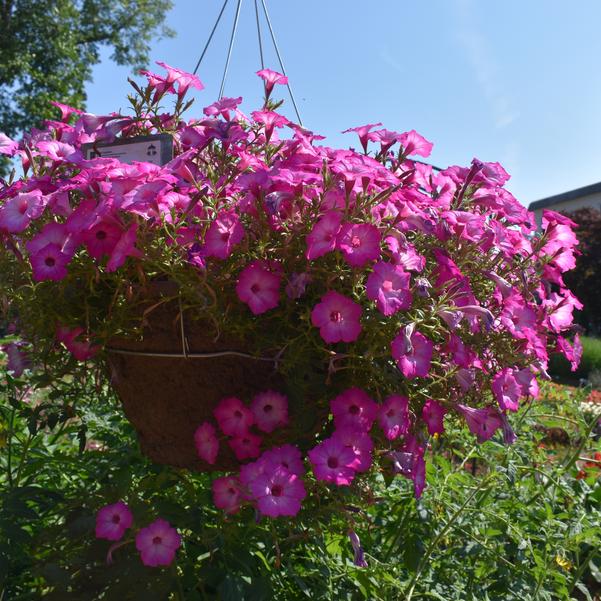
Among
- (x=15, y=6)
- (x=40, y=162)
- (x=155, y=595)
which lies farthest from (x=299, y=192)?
(x=15, y=6)

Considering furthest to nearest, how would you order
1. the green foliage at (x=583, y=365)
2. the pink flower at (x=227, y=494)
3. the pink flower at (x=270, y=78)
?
Result: 1. the green foliage at (x=583, y=365)
2. the pink flower at (x=270, y=78)
3. the pink flower at (x=227, y=494)

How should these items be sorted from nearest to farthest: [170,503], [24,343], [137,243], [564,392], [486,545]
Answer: [137,243], [170,503], [24,343], [486,545], [564,392]

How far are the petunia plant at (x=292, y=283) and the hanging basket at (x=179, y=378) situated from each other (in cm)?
2

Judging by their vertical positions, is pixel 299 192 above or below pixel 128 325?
above

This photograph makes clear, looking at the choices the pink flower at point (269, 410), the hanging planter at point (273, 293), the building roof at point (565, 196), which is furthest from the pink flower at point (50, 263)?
the building roof at point (565, 196)

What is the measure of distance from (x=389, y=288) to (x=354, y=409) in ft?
0.72

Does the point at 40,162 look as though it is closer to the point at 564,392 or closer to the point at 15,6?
the point at 564,392

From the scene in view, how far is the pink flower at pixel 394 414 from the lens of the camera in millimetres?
1077

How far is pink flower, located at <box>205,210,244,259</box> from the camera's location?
1004mm

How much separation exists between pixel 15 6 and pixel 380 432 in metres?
17.1

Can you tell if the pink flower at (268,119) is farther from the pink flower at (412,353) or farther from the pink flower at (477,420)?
the pink flower at (477,420)

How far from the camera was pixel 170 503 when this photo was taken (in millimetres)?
1261

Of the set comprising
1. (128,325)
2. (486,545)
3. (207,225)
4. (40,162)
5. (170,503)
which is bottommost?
(486,545)

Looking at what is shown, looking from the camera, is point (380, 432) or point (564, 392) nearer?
point (380, 432)
